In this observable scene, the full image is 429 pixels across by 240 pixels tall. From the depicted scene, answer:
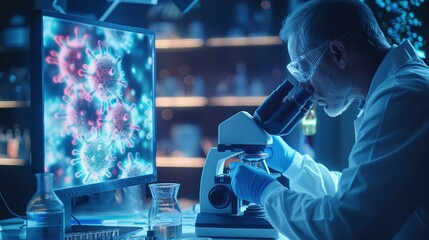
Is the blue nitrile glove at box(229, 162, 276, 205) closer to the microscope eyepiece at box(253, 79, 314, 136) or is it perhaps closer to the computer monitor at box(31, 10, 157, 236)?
the microscope eyepiece at box(253, 79, 314, 136)

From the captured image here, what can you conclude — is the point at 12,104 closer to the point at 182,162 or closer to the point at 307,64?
the point at 182,162

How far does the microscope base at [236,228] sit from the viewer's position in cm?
142

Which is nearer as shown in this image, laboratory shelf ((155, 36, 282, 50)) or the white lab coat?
the white lab coat

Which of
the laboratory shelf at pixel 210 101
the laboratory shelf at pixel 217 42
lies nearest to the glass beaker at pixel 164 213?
the laboratory shelf at pixel 210 101

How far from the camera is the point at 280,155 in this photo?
1.81 meters

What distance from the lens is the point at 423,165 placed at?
1.12 meters

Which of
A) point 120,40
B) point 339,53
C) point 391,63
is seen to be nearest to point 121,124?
point 120,40

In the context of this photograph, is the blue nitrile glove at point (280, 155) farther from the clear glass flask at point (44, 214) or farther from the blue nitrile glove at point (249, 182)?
the clear glass flask at point (44, 214)

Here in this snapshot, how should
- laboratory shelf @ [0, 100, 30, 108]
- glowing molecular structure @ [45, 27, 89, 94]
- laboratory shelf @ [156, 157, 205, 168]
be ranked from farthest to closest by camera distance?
laboratory shelf @ [156, 157, 205, 168]
laboratory shelf @ [0, 100, 30, 108]
glowing molecular structure @ [45, 27, 89, 94]

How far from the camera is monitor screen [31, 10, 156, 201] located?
130 cm

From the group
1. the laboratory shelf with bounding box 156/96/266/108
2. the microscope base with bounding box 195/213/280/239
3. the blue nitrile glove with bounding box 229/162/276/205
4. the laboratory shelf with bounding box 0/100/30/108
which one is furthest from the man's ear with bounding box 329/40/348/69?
the laboratory shelf with bounding box 0/100/30/108

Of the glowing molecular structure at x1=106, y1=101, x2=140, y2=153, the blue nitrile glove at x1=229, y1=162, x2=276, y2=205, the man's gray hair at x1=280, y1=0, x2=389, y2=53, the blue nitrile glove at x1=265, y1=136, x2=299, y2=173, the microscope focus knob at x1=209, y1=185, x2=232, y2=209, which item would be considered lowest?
the microscope focus knob at x1=209, y1=185, x2=232, y2=209

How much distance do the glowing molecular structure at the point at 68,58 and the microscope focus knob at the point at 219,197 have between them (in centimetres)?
53

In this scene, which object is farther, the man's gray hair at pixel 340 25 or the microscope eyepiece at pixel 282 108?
the microscope eyepiece at pixel 282 108
